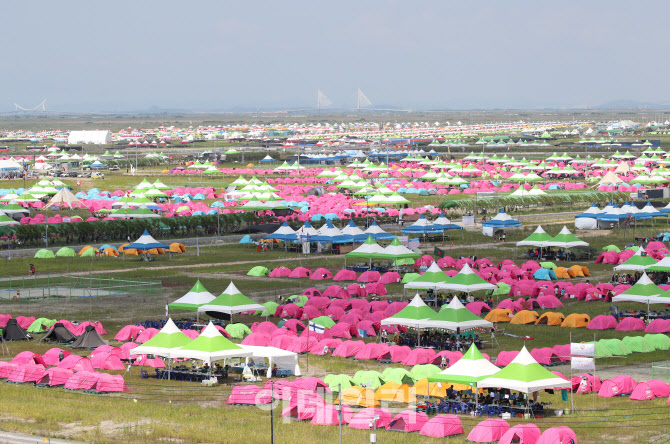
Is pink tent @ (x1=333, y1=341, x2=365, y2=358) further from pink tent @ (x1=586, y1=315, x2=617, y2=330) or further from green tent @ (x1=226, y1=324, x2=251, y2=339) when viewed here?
pink tent @ (x1=586, y1=315, x2=617, y2=330)

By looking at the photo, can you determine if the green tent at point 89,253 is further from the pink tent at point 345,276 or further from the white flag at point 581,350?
the white flag at point 581,350

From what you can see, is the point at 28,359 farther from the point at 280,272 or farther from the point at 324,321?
the point at 280,272

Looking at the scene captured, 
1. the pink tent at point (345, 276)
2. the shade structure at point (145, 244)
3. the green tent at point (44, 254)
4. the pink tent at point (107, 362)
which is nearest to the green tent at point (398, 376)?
the pink tent at point (107, 362)

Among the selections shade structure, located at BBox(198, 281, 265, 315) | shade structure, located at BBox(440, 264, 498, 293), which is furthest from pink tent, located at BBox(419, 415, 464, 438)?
shade structure, located at BBox(440, 264, 498, 293)

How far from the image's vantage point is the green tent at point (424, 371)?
98.9 feet

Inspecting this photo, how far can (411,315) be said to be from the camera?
38.0 metres

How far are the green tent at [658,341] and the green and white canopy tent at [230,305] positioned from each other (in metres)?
16.0

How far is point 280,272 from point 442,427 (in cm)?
2952

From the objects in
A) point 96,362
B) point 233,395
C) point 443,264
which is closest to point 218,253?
point 443,264

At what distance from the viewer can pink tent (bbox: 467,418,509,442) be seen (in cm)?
2419

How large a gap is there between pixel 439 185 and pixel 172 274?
192 feet

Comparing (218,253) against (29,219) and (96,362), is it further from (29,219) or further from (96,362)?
(96,362)

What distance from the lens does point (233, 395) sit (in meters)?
28.7

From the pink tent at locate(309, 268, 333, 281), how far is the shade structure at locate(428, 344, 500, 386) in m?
23.7
